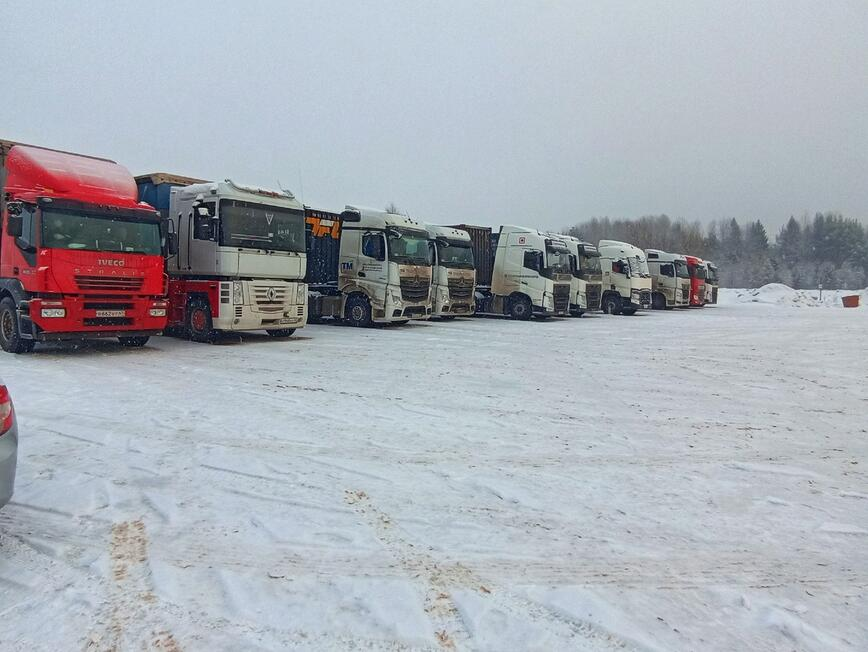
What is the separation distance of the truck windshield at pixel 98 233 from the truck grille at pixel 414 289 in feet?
23.5

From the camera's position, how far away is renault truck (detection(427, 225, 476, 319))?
63.0 ft

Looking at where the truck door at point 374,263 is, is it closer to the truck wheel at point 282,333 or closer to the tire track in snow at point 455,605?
the truck wheel at point 282,333

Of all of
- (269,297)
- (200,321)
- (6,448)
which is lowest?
(6,448)

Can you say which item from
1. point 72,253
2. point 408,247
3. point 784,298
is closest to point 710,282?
point 784,298

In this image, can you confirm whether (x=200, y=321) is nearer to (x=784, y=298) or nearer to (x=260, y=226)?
(x=260, y=226)

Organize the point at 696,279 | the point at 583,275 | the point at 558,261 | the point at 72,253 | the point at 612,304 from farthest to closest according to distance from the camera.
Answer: the point at 696,279, the point at 612,304, the point at 583,275, the point at 558,261, the point at 72,253

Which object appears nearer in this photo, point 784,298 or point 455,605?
point 455,605

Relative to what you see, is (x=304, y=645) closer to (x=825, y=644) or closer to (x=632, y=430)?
(x=825, y=644)

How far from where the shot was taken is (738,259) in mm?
98000

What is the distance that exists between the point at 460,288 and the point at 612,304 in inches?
422

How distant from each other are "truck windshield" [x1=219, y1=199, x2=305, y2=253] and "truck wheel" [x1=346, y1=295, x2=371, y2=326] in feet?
13.1

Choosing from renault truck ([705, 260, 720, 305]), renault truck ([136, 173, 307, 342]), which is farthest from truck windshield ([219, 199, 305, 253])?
renault truck ([705, 260, 720, 305])

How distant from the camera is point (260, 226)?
1263cm

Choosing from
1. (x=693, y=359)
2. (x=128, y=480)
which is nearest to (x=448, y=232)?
(x=693, y=359)
